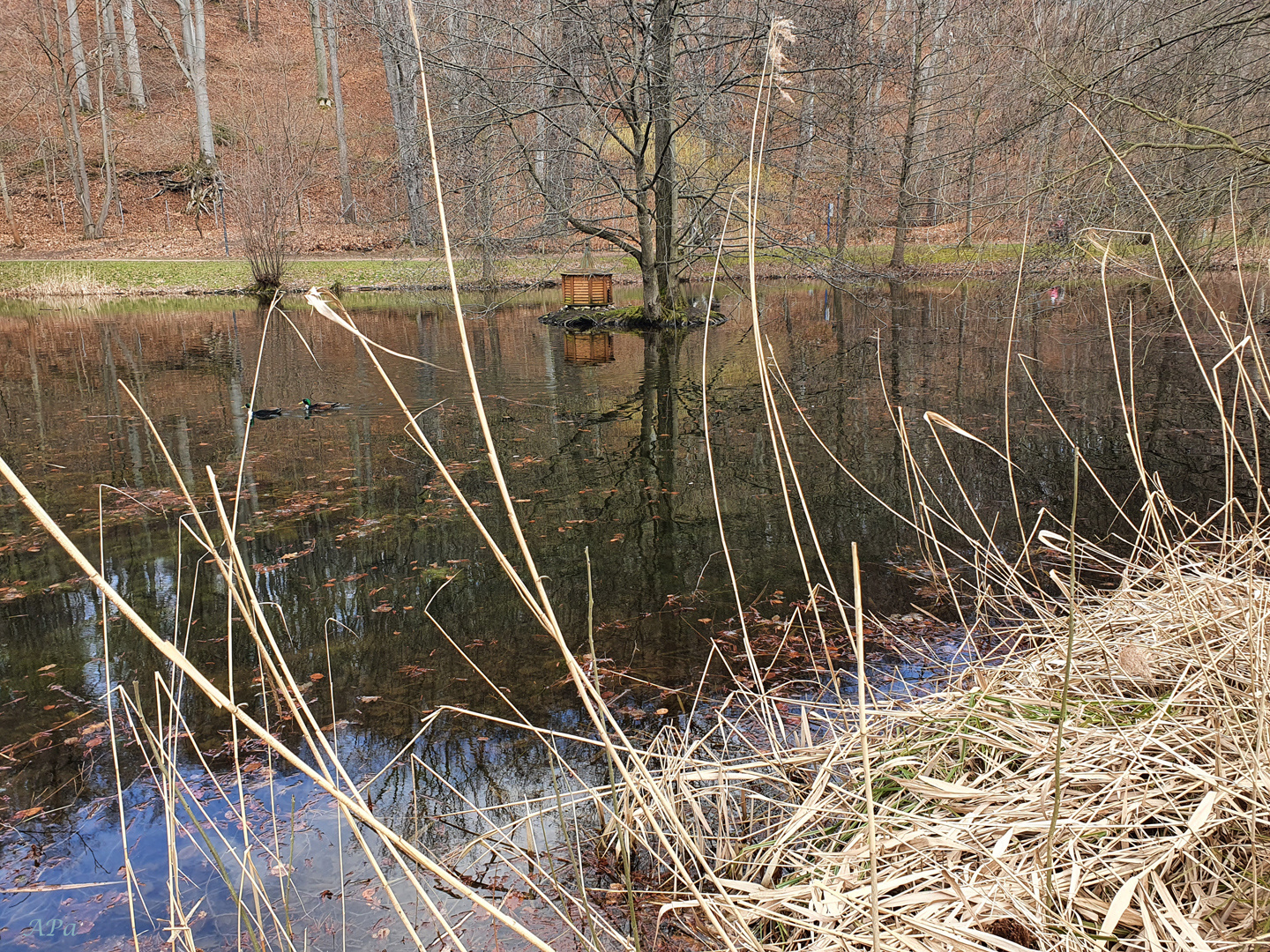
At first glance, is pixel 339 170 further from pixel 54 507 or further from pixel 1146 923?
pixel 1146 923

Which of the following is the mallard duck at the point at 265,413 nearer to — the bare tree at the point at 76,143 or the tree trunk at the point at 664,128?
the tree trunk at the point at 664,128

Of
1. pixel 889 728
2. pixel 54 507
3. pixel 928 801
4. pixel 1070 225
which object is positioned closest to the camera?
pixel 928 801

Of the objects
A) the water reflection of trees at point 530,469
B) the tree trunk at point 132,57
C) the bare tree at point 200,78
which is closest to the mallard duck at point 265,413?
the water reflection of trees at point 530,469

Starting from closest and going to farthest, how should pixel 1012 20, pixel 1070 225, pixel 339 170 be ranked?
pixel 1070 225 → pixel 1012 20 → pixel 339 170

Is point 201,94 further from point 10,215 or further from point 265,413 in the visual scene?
point 265,413

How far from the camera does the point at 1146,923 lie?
1264 mm

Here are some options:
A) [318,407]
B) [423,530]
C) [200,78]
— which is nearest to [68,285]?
[200,78]

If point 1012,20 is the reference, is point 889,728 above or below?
below

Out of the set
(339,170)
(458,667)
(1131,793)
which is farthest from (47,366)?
(339,170)

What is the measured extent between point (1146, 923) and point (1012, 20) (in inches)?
304

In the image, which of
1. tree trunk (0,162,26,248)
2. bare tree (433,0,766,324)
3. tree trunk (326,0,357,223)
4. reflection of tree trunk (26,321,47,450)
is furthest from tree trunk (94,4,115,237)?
bare tree (433,0,766,324)

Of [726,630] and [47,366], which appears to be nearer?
[726,630]

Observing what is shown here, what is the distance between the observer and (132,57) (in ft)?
90.9

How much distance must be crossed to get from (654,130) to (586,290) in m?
3.03
